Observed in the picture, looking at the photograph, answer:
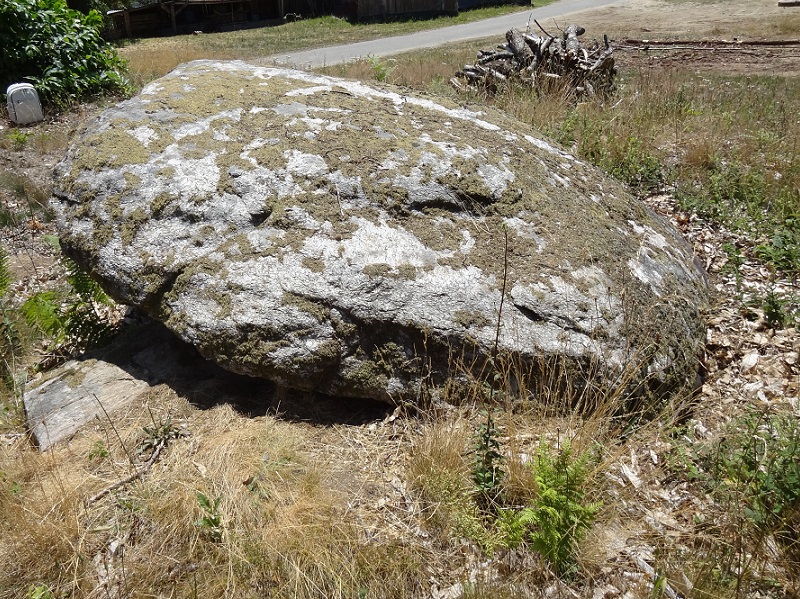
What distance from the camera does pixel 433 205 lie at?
367 centimetres

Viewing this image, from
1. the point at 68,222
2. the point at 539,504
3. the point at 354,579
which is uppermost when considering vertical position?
the point at 68,222

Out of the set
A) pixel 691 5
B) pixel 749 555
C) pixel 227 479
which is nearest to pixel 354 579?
pixel 227 479

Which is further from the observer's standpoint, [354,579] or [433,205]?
[433,205]

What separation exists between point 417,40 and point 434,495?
76.6 ft

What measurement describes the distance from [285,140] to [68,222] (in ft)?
4.78

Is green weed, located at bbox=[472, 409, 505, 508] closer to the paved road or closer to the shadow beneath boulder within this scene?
the shadow beneath boulder

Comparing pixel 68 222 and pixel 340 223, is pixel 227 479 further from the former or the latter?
pixel 68 222

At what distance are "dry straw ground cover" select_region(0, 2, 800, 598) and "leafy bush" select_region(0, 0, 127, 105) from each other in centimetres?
733

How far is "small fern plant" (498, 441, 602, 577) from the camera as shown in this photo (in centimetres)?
244

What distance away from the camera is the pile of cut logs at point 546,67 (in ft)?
29.6

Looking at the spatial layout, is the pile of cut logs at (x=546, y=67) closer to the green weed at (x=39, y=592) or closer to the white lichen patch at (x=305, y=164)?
the white lichen patch at (x=305, y=164)

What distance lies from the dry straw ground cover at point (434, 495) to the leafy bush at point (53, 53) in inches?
289

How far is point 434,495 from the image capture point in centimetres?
282

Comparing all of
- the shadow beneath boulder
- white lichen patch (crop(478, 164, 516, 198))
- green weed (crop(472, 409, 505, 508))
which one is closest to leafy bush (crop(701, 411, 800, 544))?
green weed (crop(472, 409, 505, 508))
